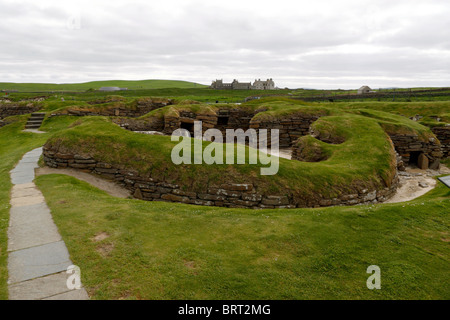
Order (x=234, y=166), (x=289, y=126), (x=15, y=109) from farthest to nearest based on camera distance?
(x=15, y=109) → (x=289, y=126) → (x=234, y=166)

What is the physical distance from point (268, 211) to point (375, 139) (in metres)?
11.8

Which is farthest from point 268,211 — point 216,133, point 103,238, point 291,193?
point 216,133

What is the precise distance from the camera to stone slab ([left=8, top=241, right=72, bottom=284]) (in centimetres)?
500

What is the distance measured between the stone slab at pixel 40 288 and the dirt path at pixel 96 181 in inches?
245

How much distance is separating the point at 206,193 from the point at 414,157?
723 inches

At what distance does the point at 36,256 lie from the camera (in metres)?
5.59

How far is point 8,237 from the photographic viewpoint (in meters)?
6.38

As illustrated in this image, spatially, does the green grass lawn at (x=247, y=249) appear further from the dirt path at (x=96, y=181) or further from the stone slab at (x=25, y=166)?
the stone slab at (x=25, y=166)

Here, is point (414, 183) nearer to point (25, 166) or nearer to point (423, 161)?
point (423, 161)

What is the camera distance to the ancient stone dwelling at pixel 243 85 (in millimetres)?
113188

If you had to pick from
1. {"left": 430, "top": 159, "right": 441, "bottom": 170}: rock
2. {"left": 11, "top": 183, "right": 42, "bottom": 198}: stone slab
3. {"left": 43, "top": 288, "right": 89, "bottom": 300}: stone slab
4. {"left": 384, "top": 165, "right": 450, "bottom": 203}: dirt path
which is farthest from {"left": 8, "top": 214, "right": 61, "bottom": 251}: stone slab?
{"left": 430, "top": 159, "right": 441, "bottom": 170}: rock

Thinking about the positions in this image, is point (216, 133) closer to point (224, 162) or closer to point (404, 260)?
point (224, 162)

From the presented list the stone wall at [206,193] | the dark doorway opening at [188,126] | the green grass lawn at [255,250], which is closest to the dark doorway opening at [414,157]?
the stone wall at [206,193]

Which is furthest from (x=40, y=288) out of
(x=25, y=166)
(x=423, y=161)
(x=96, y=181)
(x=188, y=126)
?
(x=423, y=161)
